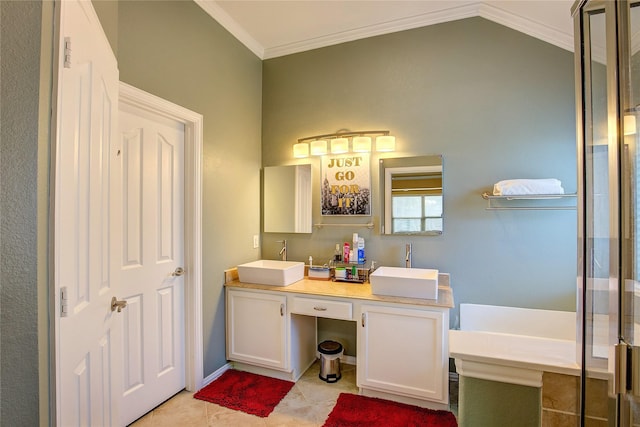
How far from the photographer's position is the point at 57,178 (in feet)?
3.05

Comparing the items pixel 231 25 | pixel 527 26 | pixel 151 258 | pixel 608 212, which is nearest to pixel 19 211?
pixel 151 258

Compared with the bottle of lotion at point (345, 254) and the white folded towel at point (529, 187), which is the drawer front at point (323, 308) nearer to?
the bottle of lotion at point (345, 254)

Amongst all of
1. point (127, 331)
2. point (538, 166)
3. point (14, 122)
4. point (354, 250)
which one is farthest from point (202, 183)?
point (538, 166)

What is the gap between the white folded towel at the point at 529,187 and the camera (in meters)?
2.12

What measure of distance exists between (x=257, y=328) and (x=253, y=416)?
2.03ft

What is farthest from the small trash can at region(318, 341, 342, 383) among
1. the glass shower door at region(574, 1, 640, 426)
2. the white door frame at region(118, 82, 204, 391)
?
the glass shower door at region(574, 1, 640, 426)

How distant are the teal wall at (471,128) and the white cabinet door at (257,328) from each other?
70cm

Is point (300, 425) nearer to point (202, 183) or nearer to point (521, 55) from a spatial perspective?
point (202, 183)

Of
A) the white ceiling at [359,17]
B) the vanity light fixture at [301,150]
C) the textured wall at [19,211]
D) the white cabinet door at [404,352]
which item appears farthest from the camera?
the vanity light fixture at [301,150]

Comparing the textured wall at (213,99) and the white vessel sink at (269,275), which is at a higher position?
the textured wall at (213,99)

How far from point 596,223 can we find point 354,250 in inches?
74.0

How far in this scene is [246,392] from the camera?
2.30 m

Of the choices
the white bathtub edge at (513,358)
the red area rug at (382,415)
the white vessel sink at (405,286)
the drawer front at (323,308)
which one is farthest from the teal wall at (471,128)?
the white bathtub edge at (513,358)

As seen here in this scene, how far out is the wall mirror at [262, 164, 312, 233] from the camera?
2.97 meters
